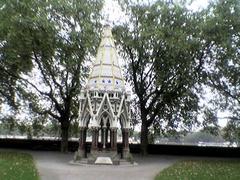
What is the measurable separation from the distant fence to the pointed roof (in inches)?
405

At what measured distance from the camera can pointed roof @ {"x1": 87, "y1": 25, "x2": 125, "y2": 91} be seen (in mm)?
25516

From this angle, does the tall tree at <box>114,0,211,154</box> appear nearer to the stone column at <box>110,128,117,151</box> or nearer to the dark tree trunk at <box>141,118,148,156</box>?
the dark tree trunk at <box>141,118,148,156</box>

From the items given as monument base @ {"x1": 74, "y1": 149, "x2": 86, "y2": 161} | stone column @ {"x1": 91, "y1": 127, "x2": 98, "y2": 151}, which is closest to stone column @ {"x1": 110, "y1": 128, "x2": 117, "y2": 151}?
stone column @ {"x1": 91, "y1": 127, "x2": 98, "y2": 151}

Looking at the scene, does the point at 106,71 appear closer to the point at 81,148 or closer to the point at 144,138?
the point at 81,148

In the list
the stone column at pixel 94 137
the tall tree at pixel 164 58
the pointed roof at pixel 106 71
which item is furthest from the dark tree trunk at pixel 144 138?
the stone column at pixel 94 137

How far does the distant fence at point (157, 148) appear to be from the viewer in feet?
114

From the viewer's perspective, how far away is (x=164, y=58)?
108 feet

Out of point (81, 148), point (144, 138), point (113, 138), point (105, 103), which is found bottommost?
point (81, 148)

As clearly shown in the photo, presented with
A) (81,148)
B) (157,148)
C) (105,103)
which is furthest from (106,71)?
(157,148)

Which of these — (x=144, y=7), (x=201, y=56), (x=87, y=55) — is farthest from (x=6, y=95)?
(x=201, y=56)

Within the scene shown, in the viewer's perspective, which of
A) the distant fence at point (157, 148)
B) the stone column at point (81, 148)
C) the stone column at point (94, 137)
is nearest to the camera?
the stone column at point (94, 137)

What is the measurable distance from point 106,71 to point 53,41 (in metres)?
7.32

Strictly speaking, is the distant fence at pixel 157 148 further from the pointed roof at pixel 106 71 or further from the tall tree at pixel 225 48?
the pointed roof at pixel 106 71

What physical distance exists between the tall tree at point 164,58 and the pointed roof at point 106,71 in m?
4.72
